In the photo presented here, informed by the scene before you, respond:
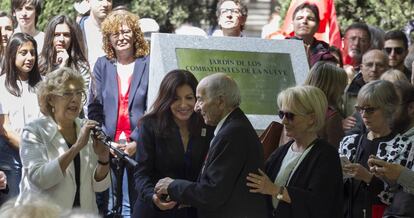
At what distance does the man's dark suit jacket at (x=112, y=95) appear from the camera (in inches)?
403

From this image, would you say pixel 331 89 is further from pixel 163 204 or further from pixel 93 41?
pixel 93 41

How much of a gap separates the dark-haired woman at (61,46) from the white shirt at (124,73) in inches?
24.6

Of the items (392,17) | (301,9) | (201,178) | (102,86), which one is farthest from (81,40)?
(392,17)

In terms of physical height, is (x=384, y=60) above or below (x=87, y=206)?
above

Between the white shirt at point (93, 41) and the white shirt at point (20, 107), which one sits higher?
the white shirt at point (93, 41)

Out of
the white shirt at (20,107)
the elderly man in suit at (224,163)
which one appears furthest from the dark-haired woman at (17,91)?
the elderly man in suit at (224,163)

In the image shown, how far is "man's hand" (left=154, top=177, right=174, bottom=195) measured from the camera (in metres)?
8.19

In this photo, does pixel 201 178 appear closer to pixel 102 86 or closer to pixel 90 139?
pixel 90 139

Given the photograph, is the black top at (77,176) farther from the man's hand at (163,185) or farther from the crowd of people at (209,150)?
the man's hand at (163,185)

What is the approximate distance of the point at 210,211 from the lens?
8.02 meters

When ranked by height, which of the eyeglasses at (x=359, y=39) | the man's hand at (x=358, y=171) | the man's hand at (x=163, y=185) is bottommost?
the man's hand at (x=163, y=185)

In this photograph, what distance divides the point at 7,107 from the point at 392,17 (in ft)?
25.3

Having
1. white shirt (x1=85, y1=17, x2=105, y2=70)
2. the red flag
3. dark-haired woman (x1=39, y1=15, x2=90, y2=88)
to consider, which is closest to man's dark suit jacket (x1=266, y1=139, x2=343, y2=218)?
dark-haired woman (x1=39, y1=15, x2=90, y2=88)

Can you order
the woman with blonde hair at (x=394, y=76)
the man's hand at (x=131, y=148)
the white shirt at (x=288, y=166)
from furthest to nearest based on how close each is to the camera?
the woman with blonde hair at (x=394, y=76), the man's hand at (x=131, y=148), the white shirt at (x=288, y=166)
